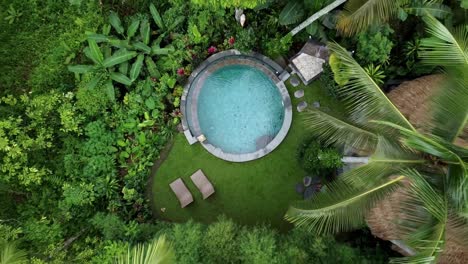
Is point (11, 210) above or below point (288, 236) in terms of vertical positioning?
above

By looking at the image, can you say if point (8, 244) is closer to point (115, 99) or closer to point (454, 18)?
point (115, 99)

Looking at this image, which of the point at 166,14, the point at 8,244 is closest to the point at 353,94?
the point at 166,14

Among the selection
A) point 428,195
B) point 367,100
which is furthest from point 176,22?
point 428,195

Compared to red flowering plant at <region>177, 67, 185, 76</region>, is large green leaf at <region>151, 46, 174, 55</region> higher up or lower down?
higher up

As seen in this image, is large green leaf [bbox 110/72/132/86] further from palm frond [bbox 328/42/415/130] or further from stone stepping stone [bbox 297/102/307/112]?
palm frond [bbox 328/42/415/130]

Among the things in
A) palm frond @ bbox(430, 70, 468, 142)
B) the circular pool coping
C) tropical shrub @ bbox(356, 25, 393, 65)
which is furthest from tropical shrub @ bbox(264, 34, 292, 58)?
palm frond @ bbox(430, 70, 468, 142)

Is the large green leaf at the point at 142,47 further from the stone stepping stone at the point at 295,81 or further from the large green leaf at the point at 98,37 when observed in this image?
the stone stepping stone at the point at 295,81
